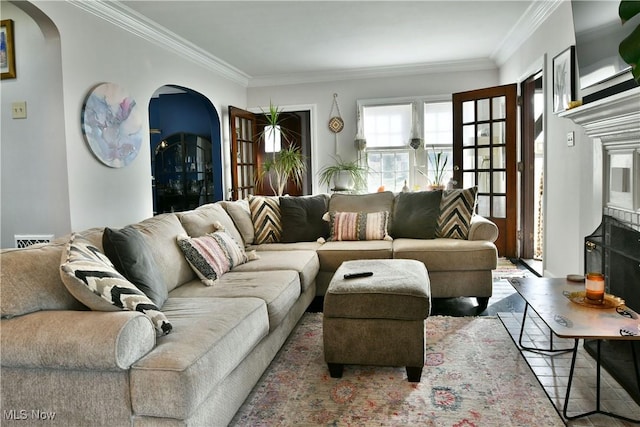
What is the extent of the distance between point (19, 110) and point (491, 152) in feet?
15.8

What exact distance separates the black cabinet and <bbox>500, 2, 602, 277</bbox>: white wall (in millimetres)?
5120

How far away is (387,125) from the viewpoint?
6.65 metres

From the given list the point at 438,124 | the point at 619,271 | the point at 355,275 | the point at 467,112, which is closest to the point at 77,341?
the point at 355,275

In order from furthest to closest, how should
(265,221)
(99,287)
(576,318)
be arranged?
(265,221) → (576,318) → (99,287)

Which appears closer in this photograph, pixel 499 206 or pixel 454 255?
pixel 454 255

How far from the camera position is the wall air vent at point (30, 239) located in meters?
3.46

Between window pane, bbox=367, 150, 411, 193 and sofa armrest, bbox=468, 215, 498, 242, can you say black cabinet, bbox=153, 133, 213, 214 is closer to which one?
window pane, bbox=367, 150, 411, 193

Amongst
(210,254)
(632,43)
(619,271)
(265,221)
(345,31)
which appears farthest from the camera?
(345,31)

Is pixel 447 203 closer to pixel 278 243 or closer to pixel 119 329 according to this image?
pixel 278 243

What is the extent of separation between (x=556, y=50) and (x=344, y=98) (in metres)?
3.25

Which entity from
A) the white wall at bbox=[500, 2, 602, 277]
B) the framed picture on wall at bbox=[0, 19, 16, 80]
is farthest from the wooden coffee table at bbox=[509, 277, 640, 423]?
the framed picture on wall at bbox=[0, 19, 16, 80]

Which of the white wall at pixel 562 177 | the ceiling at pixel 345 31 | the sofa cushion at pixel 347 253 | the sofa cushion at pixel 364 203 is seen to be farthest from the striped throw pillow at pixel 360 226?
the ceiling at pixel 345 31

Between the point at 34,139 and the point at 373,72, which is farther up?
the point at 373,72

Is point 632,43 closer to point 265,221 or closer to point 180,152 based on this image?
point 265,221
